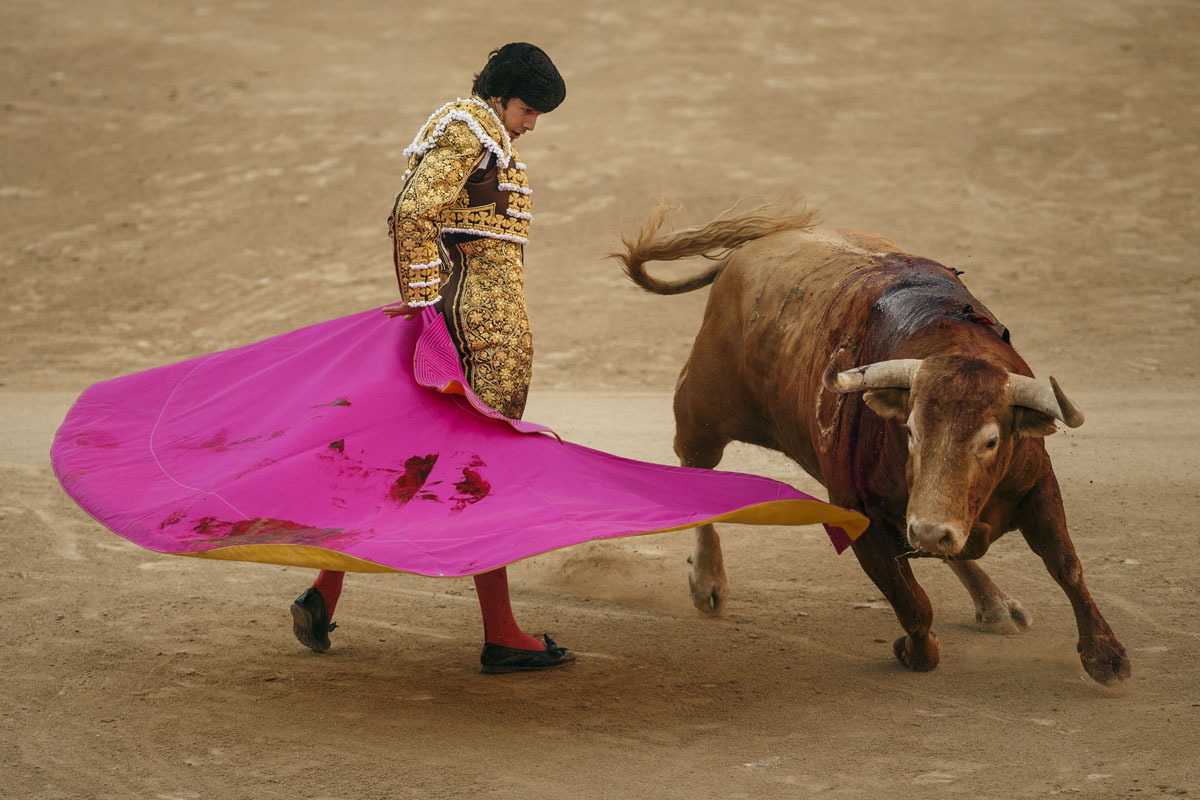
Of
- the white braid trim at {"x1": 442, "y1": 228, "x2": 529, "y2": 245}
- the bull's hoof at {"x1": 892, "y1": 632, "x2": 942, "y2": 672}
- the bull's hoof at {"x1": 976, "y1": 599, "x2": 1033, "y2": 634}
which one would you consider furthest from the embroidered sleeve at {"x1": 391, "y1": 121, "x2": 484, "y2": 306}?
the bull's hoof at {"x1": 976, "y1": 599, "x2": 1033, "y2": 634}

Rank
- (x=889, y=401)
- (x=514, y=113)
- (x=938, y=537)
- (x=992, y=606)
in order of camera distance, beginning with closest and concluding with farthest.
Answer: (x=938, y=537)
(x=889, y=401)
(x=514, y=113)
(x=992, y=606)

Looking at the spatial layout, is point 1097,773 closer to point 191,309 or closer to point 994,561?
point 994,561

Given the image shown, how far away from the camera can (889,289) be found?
4156 millimetres

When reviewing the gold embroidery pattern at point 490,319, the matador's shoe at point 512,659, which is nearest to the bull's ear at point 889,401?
the gold embroidery pattern at point 490,319

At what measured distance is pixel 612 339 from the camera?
10.5 metres

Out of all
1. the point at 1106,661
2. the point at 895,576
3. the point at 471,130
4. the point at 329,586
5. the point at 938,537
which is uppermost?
the point at 471,130

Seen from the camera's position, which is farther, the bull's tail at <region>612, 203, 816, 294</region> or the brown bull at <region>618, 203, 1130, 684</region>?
the bull's tail at <region>612, 203, 816, 294</region>

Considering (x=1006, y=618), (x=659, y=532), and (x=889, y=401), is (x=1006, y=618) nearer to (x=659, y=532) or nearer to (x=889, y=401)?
(x=889, y=401)

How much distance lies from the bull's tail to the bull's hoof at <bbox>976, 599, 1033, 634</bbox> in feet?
5.44

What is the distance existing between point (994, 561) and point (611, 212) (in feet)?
25.0

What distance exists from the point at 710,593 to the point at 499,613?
3.74 feet

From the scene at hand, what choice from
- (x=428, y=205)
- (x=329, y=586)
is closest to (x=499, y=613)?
(x=329, y=586)

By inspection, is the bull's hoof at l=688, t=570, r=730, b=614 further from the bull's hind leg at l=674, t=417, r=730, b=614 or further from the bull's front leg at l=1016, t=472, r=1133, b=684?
the bull's front leg at l=1016, t=472, r=1133, b=684

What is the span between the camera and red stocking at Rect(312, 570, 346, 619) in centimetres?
436
